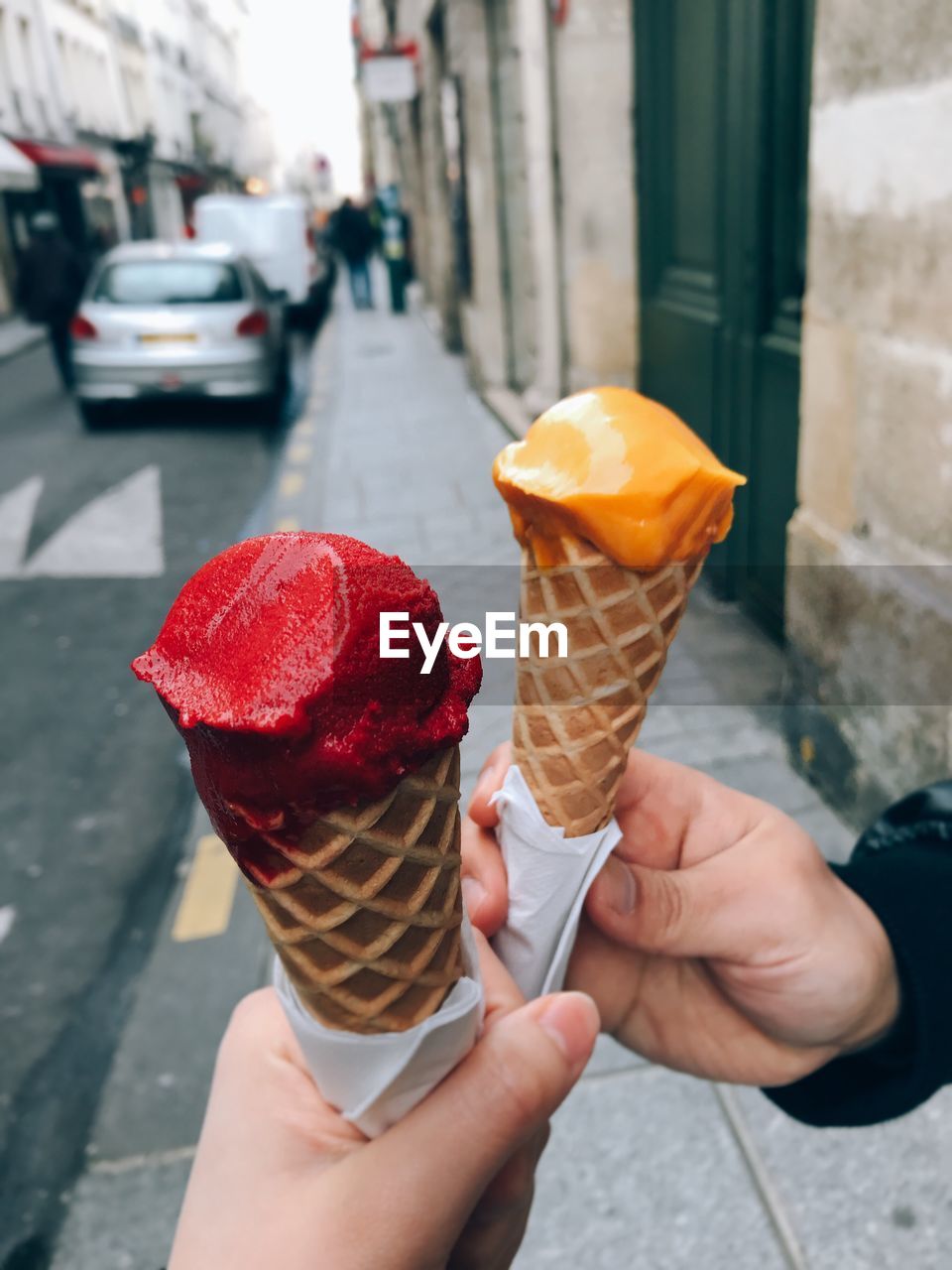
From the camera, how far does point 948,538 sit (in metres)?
2.72

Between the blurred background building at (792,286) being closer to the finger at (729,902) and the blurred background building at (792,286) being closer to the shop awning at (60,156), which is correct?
the finger at (729,902)

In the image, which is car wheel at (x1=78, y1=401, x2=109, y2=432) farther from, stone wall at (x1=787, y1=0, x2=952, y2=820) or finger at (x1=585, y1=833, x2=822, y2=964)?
finger at (x1=585, y1=833, x2=822, y2=964)

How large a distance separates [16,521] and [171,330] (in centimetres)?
296

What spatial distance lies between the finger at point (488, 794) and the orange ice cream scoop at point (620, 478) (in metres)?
0.44

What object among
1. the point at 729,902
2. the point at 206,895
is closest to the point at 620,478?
the point at 729,902

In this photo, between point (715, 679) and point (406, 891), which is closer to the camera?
point (406, 891)

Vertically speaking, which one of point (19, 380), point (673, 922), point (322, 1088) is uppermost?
point (322, 1088)

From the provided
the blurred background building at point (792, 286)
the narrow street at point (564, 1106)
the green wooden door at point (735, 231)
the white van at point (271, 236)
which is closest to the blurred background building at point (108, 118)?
the white van at point (271, 236)

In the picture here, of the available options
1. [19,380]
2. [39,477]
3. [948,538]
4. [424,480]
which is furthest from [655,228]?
[19,380]

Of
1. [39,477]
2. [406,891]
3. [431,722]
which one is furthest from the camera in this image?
[39,477]

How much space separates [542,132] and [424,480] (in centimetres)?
252

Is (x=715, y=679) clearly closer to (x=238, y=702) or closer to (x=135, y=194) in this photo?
(x=238, y=702)

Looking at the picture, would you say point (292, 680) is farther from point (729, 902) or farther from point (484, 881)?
point (729, 902)

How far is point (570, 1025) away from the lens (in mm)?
1217
